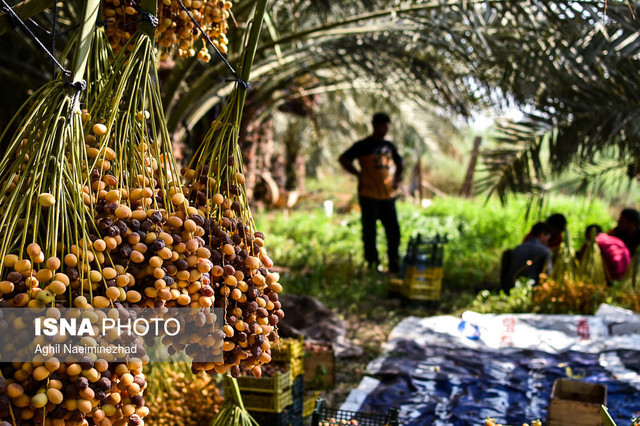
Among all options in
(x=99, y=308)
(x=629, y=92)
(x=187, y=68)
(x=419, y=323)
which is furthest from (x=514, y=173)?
(x=99, y=308)

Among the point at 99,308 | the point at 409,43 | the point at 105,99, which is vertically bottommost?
the point at 99,308

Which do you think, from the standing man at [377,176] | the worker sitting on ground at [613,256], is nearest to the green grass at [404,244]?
the standing man at [377,176]

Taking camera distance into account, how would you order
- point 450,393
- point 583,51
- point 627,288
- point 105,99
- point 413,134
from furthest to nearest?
1. point 413,134
2. point 627,288
3. point 583,51
4. point 450,393
5. point 105,99

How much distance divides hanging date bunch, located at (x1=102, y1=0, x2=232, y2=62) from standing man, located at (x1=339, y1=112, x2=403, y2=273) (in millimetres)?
4226

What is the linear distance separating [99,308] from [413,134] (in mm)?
8167

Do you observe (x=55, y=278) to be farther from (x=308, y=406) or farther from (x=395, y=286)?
(x=395, y=286)

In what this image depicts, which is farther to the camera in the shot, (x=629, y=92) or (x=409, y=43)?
(x=409, y=43)

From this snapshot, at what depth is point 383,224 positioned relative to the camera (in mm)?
6301

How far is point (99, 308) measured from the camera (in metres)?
1.01

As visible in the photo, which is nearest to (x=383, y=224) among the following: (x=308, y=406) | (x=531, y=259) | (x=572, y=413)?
(x=531, y=259)

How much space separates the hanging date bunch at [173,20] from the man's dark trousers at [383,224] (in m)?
4.60

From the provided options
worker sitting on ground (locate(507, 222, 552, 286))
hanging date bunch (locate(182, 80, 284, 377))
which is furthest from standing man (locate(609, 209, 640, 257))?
hanging date bunch (locate(182, 80, 284, 377))

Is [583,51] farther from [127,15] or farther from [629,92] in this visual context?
[127,15]

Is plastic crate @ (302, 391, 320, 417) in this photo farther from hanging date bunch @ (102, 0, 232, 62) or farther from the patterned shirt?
the patterned shirt
